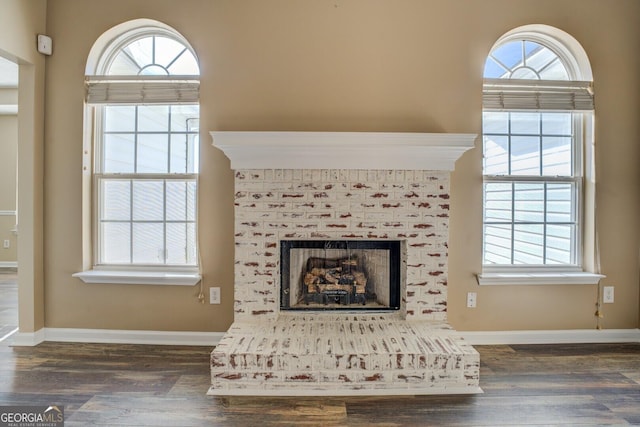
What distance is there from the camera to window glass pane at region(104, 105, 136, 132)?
271 cm

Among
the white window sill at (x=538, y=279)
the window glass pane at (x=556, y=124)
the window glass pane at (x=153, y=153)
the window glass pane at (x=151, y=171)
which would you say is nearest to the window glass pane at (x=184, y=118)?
the window glass pane at (x=151, y=171)

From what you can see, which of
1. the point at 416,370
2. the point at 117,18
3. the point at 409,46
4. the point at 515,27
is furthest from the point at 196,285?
the point at 515,27

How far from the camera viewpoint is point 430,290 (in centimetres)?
245

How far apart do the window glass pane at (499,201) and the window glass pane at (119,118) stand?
3042mm

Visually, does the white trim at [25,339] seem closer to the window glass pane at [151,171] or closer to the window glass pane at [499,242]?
the window glass pane at [151,171]

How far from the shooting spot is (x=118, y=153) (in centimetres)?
272

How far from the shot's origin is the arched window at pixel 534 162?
270 centimetres

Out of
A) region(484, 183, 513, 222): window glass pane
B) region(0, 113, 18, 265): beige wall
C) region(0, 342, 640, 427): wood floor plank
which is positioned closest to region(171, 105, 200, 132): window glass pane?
region(0, 342, 640, 427): wood floor plank

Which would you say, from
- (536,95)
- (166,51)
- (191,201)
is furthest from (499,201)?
(166,51)

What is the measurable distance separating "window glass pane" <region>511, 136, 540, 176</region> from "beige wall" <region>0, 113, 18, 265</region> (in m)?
6.77

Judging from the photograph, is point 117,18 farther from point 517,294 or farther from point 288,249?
point 517,294

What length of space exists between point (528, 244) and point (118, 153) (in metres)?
3.55

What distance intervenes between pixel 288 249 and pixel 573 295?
2.35 m

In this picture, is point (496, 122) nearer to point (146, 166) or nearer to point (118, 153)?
point (146, 166)
